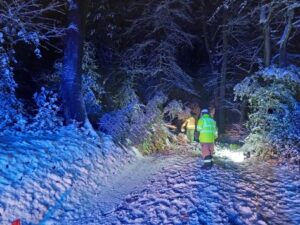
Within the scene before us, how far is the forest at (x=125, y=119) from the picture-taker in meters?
6.01

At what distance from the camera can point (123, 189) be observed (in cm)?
751

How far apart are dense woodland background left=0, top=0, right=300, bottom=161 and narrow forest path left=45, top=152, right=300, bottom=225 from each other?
107 inches

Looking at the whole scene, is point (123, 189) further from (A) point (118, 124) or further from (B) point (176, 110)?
(B) point (176, 110)

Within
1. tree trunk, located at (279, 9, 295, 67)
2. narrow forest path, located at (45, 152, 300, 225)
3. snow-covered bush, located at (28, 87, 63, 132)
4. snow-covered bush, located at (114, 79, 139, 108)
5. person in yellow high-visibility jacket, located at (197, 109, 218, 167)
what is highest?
tree trunk, located at (279, 9, 295, 67)

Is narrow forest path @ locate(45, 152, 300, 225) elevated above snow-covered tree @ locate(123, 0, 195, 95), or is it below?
below

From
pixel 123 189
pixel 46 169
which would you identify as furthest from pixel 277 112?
pixel 46 169

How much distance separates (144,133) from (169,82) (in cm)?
532

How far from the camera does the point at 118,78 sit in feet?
52.3

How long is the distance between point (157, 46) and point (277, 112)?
842 cm

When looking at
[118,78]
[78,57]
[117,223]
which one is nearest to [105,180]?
[117,223]

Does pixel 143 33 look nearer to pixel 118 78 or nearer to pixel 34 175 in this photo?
pixel 118 78

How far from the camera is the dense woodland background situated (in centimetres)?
977

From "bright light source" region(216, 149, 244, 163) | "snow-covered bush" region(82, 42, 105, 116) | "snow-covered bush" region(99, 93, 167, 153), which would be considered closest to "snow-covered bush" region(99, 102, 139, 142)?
"snow-covered bush" region(99, 93, 167, 153)

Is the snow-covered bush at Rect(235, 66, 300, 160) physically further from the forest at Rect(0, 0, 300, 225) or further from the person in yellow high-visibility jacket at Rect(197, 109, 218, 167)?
the person in yellow high-visibility jacket at Rect(197, 109, 218, 167)
